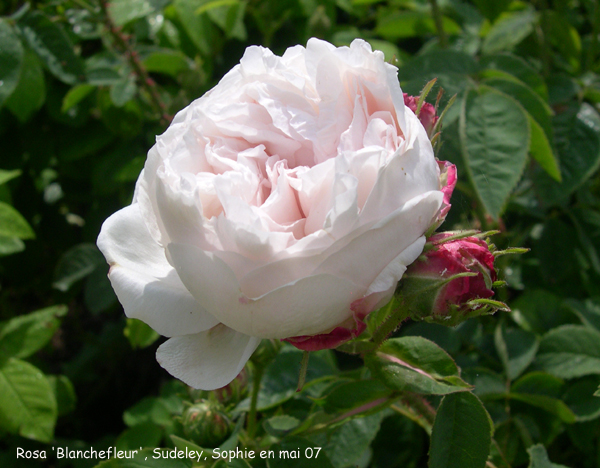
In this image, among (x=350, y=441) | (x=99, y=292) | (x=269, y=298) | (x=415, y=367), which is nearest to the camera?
(x=269, y=298)

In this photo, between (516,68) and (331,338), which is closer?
(331,338)

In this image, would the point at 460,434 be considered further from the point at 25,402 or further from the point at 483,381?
the point at 25,402

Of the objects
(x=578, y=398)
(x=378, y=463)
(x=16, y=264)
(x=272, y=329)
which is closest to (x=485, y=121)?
(x=578, y=398)

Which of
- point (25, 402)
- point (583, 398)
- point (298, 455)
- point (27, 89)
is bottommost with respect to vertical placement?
point (583, 398)

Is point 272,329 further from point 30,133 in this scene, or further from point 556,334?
point 30,133

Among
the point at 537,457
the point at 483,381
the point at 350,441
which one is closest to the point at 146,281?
the point at 350,441

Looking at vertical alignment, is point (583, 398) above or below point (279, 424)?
below
